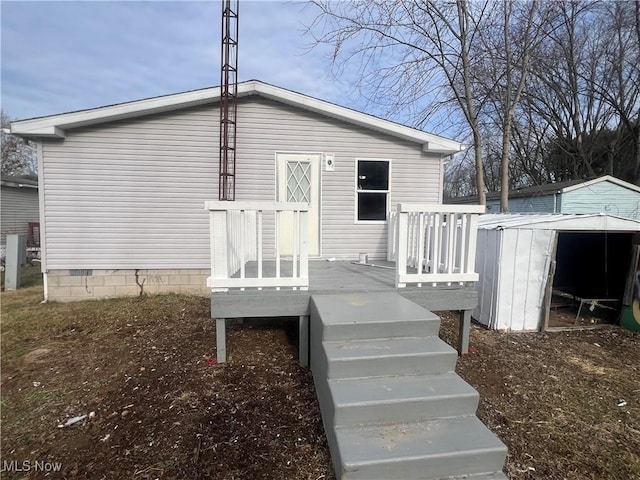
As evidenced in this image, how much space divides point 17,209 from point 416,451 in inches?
712

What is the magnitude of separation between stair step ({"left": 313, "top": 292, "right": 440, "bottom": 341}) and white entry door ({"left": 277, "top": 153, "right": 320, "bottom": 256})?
334cm

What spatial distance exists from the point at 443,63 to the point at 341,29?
3319mm

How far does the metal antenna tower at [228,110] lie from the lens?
594cm

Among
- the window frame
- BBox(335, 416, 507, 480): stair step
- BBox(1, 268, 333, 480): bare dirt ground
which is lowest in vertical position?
BBox(1, 268, 333, 480): bare dirt ground

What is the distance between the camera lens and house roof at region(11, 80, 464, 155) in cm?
557

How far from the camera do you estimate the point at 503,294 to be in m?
5.20

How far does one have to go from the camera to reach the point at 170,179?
6211mm

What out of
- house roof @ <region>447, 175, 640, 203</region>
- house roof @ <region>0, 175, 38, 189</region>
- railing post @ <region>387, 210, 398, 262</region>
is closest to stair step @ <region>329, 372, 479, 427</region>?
railing post @ <region>387, 210, 398, 262</region>

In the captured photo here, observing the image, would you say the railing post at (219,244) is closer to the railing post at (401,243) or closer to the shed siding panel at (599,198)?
the railing post at (401,243)

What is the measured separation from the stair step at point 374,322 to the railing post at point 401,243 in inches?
23.1

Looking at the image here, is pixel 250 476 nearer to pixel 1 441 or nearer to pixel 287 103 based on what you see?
pixel 1 441

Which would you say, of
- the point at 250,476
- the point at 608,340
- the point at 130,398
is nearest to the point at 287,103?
the point at 130,398

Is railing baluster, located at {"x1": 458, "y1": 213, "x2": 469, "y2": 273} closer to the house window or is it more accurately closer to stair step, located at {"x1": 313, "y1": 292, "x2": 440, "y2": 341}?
stair step, located at {"x1": 313, "y1": 292, "x2": 440, "y2": 341}

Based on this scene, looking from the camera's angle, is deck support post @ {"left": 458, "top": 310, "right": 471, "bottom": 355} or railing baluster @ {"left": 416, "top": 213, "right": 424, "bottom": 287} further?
deck support post @ {"left": 458, "top": 310, "right": 471, "bottom": 355}
